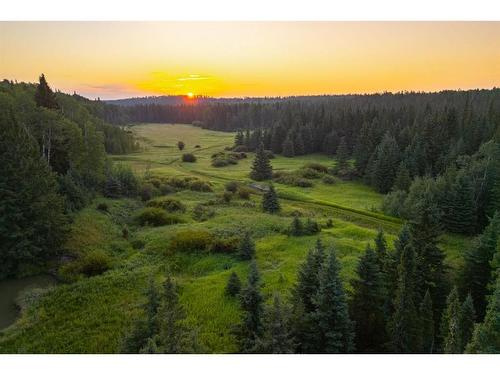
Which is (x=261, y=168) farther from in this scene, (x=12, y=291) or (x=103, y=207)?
(x=12, y=291)

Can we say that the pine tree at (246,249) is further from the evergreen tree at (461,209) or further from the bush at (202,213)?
the evergreen tree at (461,209)

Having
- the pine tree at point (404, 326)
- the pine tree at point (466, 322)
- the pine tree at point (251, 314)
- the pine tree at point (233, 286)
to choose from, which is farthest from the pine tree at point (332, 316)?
the pine tree at point (233, 286)

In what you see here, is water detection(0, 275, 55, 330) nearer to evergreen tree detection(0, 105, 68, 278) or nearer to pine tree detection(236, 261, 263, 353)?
evergreen tree detection(0, 105, 68, 278)

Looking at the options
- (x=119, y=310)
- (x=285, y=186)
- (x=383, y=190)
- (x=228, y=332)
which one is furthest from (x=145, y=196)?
(x=383, y=190)

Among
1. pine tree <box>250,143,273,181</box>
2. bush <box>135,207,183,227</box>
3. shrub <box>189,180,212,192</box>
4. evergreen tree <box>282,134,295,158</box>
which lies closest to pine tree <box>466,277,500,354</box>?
bush <box>135,207,183,227</box>

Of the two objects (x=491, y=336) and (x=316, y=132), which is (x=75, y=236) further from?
(x=316, y=132)

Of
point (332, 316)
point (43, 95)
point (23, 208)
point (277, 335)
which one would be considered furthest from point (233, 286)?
point (43, 95)

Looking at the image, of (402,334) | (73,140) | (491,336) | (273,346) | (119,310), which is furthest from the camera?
(73,140)
